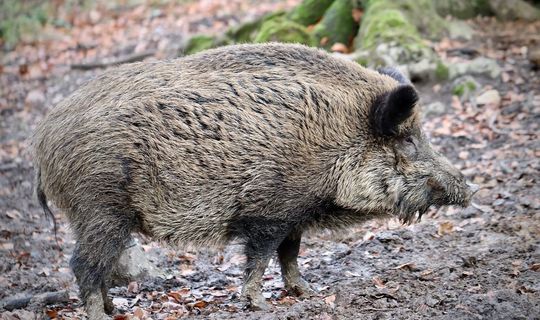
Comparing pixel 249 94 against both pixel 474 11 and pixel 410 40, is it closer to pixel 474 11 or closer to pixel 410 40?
A: pixel 410 40

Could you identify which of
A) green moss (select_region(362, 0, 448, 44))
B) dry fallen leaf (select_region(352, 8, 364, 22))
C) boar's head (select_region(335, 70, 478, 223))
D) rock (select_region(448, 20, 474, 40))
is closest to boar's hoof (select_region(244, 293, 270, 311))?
boar's head (select_region(335, 70, 478, 223))

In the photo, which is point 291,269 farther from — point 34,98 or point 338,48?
point 34,98

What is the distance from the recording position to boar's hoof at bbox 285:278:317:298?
595 cm

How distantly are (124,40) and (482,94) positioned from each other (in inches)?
330

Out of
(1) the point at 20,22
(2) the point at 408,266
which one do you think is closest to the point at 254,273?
(2) the point at 408,266

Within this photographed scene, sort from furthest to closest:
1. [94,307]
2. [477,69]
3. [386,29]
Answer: [386,29] → [477,69] → [94,307]

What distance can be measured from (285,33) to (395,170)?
580 centimetres

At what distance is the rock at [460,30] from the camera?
11898mm

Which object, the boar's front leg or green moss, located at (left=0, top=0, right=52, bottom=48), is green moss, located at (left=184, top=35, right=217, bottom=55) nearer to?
green moss, located at (left=0, top=0, right=52, bottom=48)

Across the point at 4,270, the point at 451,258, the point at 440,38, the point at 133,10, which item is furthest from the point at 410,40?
the point at 133,10

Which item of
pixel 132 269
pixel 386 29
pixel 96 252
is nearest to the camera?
pixel 96 252

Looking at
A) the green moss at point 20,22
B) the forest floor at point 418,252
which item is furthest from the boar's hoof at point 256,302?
the green moss at point 20,22

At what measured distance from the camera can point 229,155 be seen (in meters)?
5.35

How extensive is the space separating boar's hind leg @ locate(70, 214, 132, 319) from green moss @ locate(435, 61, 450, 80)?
6.52 m
